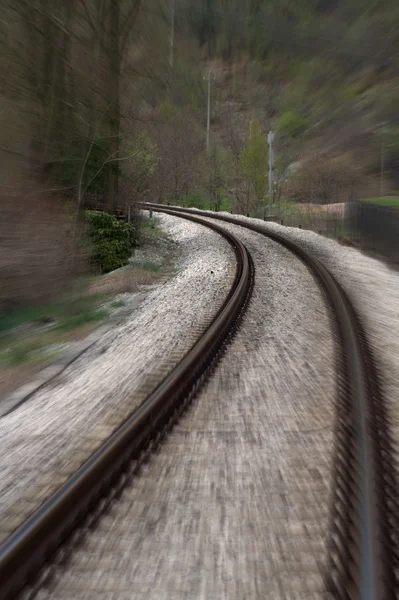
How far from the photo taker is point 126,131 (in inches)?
A: 614

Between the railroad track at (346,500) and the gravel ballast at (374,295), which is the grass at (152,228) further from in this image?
the railroad track at (346,500)

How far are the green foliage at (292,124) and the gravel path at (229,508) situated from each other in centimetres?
5593

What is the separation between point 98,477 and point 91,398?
5.28 ft

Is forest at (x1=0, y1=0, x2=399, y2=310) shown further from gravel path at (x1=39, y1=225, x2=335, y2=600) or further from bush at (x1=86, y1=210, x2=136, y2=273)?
gravel path at (x1=39, y1=225, x2=335, y2=600)

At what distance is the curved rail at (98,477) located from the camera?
2.26 meters

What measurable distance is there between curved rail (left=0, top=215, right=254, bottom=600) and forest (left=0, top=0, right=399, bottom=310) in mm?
5465

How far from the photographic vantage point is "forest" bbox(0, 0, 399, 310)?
33.8 ft

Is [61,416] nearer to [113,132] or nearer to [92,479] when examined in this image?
[92,479]

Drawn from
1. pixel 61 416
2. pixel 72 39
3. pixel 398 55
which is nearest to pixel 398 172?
pixel 398 55

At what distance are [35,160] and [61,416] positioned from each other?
28.3 ft

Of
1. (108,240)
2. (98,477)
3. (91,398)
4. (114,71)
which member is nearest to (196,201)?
(108,240)

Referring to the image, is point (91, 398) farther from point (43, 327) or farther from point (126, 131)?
point (126, 131)

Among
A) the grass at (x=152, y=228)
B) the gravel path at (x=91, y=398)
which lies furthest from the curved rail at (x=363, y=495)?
the grass at (x=152, y=228)

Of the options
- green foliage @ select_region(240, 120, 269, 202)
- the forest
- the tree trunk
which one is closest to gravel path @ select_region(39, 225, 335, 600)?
the forest
